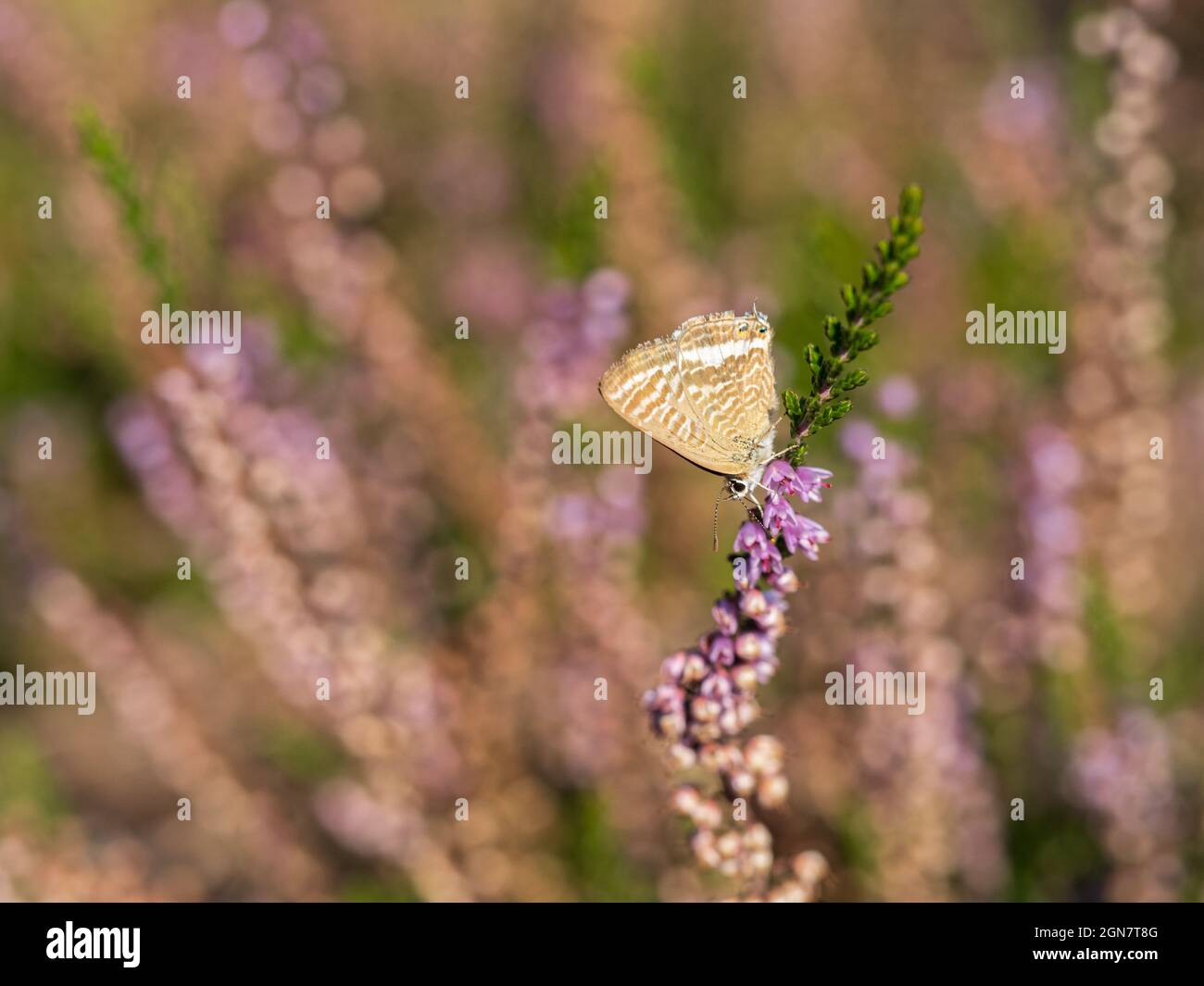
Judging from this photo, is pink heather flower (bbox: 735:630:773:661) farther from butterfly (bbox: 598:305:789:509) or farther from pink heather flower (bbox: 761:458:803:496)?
butterfly (bbox: 598:305:789:509)

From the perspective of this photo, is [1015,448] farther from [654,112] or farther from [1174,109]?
[1174,109]

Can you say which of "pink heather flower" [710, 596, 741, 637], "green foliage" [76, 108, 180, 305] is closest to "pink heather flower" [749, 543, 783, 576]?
"pink heather flower" [710, 596, 741, 637]

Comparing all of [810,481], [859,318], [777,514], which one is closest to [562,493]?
[810,481]

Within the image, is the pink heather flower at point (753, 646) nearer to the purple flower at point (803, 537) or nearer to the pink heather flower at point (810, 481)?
the purple flower at point (803, 537)

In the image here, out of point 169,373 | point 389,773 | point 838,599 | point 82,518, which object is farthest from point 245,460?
point 82,518

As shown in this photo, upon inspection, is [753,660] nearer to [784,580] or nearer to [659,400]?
[784,580]

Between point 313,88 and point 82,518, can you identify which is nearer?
point 313,88
